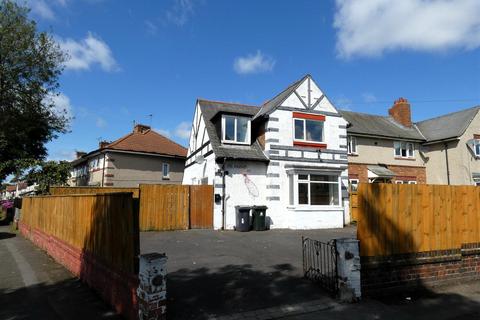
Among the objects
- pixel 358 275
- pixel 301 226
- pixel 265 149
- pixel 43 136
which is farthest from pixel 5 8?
pixel 358 275

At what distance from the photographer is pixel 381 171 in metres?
23.9

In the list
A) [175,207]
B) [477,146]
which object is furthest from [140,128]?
[477,146]

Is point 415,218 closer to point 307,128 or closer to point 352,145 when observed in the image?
point 307,128

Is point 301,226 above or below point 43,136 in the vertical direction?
below

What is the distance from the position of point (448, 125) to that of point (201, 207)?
74.1 ft

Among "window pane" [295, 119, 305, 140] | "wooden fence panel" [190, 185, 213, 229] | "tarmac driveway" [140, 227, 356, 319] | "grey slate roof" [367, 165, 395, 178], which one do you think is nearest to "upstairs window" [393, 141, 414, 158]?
"grey slate roof" [367, 165, 395, 178]

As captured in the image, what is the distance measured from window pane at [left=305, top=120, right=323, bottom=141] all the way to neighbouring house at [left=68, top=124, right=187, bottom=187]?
14209 mm

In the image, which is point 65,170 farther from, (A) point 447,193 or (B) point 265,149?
(A) point 447,193

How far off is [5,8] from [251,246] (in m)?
24.6

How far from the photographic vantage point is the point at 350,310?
5.64 m

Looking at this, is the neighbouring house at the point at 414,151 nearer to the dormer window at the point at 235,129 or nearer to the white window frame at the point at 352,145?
the white window frame at the point at 352,145

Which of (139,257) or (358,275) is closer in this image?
(139,257)

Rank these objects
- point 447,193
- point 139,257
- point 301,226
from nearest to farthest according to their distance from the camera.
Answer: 1. point 139,257
2. point 447,193
3. point 301,226

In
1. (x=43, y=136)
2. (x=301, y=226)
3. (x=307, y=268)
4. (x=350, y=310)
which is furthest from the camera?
(x=43, y=136)
